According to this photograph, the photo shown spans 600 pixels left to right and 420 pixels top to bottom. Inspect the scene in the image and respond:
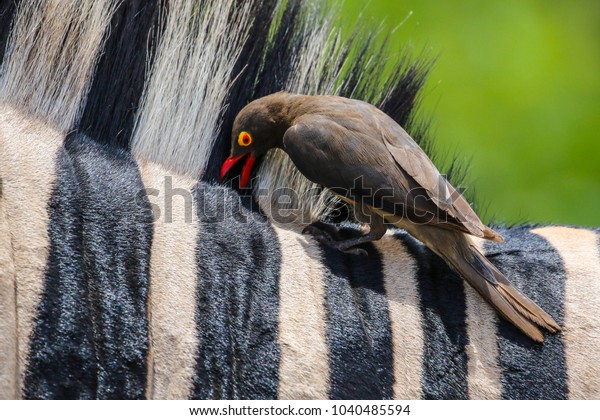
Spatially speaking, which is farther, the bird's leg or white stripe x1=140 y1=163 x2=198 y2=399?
the bird's leg

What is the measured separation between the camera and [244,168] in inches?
70.5

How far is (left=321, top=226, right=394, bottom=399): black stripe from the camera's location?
1.50 metres

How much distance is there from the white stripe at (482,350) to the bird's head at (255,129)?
1.68 ft

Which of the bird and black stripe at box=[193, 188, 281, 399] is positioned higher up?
the bird

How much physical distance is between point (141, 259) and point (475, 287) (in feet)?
1.98

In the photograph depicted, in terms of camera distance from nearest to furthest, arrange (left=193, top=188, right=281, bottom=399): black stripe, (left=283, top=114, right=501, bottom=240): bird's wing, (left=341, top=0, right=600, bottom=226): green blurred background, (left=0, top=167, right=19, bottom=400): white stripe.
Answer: (left=0, top=167, right=19, bottom=400): white stripe
(left=193, top=188, right=281, bottom=399): black stripe
(left=283, top=114, right=501, bottom=240): bird's wing
(left=341, top=0, right=600, bottom=226): green blurred background

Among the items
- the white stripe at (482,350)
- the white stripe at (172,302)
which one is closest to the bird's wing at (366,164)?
the white stripe at (482,350)

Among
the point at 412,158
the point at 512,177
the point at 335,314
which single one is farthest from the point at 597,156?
the point at 335,314

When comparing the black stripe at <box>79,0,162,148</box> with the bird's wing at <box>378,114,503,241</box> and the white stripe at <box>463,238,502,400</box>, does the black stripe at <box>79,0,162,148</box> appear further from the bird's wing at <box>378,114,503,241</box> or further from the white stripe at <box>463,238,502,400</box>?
the white stripe at <box>463,238,502,400</box>

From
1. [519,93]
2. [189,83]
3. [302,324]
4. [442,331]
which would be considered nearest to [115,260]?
[302,324]

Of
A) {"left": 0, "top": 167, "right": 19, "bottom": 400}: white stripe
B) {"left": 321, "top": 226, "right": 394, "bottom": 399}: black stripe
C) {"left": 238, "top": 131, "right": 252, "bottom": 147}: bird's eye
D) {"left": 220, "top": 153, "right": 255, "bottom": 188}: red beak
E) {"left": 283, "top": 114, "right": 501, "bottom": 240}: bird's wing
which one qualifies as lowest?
{"left": 0, "top": 167, "right": 19, "bottom": 400}: white stripe

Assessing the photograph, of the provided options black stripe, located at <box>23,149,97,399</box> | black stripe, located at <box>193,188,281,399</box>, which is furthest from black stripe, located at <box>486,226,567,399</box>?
black stripe, located at <box>23,149,97,399</box>

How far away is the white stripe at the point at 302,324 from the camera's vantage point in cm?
147

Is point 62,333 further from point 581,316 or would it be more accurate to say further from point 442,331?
point 581,316
